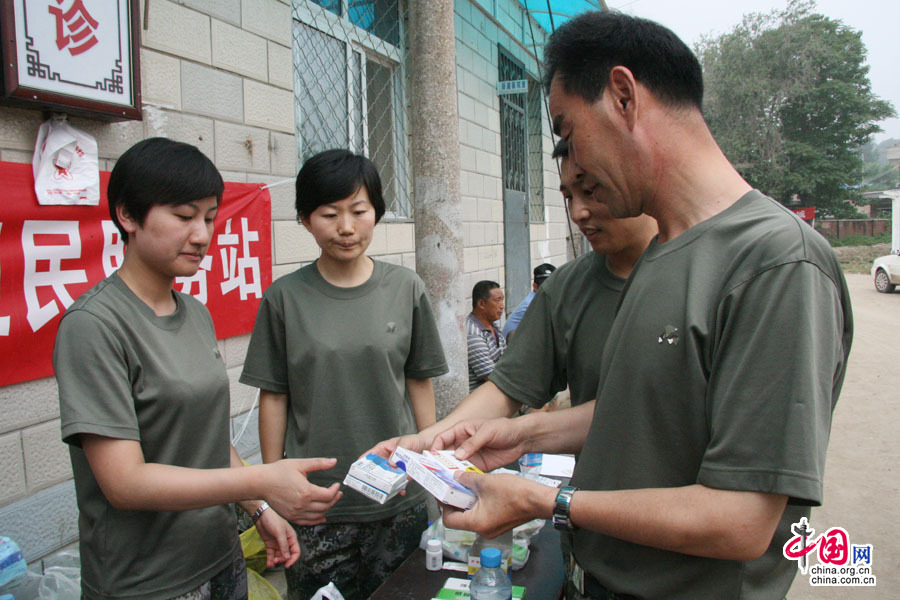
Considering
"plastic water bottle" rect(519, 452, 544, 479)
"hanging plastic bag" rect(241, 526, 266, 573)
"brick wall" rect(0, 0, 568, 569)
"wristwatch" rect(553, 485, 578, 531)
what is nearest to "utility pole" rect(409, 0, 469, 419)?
"plastic water bottle" rect(519, 452, 544, 479)

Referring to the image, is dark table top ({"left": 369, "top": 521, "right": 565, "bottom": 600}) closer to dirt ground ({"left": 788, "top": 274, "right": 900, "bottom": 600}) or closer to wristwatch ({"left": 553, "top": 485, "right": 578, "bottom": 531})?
wristwatch ({"left": 553, "top": 485, "right": 578, "bottom": 531})

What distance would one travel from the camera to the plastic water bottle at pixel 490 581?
5.17 feet

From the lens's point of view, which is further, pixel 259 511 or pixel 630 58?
pixel 259 511

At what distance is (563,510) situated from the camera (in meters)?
1.10

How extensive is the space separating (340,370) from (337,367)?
14mm

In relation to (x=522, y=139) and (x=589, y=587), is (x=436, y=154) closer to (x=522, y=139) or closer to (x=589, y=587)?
(x=589, y=587)

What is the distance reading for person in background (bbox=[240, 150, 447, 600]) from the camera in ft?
6.72

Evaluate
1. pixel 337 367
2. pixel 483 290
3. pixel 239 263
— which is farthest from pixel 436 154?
pixel 483 290

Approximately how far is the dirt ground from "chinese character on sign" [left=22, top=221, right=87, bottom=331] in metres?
3.54

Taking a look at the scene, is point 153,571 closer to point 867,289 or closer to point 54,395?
point 54,395

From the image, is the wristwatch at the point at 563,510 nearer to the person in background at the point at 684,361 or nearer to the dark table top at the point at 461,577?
the person in background at the point at 684,361

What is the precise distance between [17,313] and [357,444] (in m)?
1.39

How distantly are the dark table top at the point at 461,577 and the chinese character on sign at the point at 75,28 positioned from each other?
2.32 meters

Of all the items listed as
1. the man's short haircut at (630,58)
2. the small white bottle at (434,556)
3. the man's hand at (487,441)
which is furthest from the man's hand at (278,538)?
the man's short haircut at (630,58)
